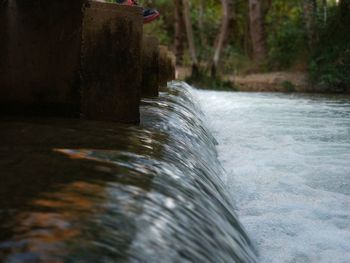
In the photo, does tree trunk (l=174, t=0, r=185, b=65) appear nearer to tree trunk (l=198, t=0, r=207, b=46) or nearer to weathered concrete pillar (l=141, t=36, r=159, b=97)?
tree trunk (l=198, t=0, r=207, b=46)

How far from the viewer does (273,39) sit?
64.8ft

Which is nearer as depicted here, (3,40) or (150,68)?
(3,40)

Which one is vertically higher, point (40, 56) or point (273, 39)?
point (273, 39)

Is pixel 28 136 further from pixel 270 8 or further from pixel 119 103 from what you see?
pixel 270 8

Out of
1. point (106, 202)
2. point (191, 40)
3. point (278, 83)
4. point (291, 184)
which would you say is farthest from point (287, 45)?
point (106, 202)

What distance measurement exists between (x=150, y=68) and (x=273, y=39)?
1495cm

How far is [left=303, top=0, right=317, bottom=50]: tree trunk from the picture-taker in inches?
688

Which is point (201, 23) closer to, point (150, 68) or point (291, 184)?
point (150, 68)

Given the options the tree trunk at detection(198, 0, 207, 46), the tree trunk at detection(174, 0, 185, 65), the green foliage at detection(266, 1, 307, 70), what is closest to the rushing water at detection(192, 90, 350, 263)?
the green foliage at detection(266, 1, 307, 70)

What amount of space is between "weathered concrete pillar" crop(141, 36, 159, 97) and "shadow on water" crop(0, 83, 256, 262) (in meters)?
2.65

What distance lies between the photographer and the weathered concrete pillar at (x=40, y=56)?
3.13m

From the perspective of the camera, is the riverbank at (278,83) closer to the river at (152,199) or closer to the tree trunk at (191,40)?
the tree trunk at (191,40)

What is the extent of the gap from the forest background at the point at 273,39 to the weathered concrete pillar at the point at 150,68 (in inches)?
409

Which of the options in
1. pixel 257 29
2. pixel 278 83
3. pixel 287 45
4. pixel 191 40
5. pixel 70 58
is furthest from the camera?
pixel 257 29
